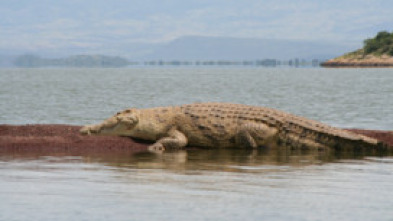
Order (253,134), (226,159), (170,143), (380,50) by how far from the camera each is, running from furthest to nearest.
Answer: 1. (380,50)
2. (253,134)
3. (170,143)
4. (226,159)

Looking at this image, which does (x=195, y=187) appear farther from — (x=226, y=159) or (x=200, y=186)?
(x=226, y=159)

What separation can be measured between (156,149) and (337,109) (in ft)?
73.1

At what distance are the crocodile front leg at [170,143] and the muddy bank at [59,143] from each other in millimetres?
298

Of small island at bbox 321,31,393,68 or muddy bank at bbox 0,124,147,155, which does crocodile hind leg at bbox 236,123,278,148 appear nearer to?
muddy bank at bbox 0,124,147,155

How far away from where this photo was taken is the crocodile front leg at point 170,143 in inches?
658

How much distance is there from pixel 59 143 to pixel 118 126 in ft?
5.55

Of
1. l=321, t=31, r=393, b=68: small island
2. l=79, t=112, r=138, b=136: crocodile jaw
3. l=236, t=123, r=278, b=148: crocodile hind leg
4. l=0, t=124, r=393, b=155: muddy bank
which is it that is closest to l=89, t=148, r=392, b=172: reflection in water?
l=236, t=123, r=278, b=148: crocodile hind leg

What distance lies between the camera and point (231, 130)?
17.0 m

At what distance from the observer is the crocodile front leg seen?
16719mm

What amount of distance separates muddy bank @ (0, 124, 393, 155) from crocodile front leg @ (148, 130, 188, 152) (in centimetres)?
30

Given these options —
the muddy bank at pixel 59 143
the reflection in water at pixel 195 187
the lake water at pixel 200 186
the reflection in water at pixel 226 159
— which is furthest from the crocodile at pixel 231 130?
the reflection in water at pixel 195 187

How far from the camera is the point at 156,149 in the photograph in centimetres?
1661

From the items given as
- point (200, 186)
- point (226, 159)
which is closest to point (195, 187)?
point (200, 186)

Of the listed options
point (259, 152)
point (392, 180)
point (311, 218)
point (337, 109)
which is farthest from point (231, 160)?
point (337, 109)
